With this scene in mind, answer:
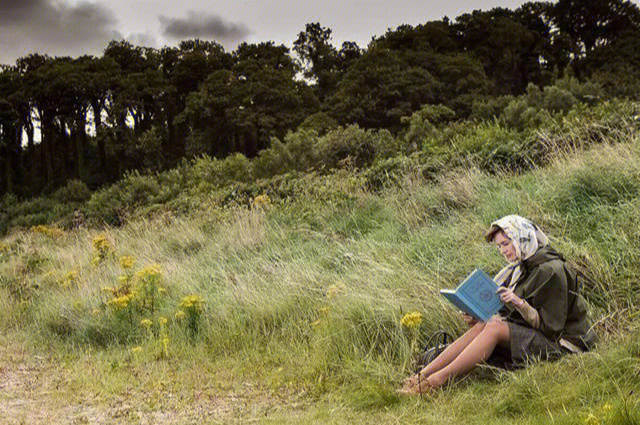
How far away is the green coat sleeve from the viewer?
4.21 metres

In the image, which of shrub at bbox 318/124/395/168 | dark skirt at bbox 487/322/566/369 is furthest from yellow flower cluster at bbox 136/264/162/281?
shrub at bbox 318/124/395/168

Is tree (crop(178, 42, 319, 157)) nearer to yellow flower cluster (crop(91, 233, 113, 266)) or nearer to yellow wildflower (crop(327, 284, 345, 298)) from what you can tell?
yellow flower cluster (crop(91, 233, 113, 266))

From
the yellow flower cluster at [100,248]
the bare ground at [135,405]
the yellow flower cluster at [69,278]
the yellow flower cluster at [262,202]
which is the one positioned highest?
the yellow flower cluster at [262,202]

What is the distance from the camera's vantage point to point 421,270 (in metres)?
6.23

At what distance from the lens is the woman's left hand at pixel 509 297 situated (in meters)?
4.14

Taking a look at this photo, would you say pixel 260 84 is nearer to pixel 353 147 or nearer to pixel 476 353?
pixel 353 147

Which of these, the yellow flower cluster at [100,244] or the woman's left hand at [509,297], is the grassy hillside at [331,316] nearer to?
the yellow flower cluster at [100,244]

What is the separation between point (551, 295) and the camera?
4230 millimetres

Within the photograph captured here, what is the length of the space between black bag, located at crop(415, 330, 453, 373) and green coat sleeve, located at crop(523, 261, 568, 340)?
2.42 ft

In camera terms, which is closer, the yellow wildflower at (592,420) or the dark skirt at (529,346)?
the yellow wildflower at (592,420)

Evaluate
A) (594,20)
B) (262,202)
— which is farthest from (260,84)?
(262,202)

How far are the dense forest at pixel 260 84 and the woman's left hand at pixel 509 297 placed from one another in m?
25.0

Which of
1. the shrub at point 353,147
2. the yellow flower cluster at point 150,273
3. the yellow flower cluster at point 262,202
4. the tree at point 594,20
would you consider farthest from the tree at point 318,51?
the yellow flower cluster at point 150,273

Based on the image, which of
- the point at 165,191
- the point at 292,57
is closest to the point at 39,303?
the point at 165,191
